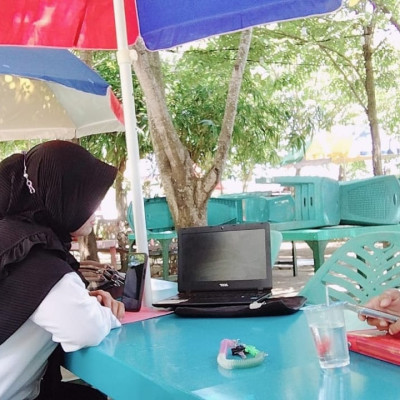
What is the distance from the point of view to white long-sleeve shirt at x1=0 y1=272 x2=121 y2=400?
1448 mm

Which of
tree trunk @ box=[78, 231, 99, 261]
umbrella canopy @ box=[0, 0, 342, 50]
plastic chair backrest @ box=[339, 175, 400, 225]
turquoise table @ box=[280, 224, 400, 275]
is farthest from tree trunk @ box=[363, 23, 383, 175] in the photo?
umbrella canopy @ box=[0, 0, 342, 50]

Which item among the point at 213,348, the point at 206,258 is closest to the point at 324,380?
the point at 213,348

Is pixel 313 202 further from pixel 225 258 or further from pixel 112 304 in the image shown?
pixel 112 304

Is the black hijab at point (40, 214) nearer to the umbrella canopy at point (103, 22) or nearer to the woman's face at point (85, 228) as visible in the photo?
the woman's face at point (85, 228)

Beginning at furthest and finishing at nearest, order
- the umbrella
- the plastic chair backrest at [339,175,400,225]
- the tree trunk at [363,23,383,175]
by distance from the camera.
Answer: the tree trunk at [363,23,383,175]
the plastic chair backrest at [339,175,400,225]
the umbrella

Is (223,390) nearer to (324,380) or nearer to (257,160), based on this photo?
(324,380)

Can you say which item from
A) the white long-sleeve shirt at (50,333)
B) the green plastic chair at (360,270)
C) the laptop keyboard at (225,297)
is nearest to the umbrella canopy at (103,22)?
the green plastic chair at (360,270)

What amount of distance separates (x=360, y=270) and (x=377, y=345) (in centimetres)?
115

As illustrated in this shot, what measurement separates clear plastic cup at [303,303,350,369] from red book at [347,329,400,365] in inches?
3.0

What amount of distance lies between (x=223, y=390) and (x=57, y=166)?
91 centimetres

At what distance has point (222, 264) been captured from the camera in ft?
6.47

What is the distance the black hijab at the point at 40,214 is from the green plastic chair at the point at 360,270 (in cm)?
96

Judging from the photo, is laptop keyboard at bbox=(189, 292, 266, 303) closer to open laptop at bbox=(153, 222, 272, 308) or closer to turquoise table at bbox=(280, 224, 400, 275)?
open laptop at bbox=(153, 222, 272, 308)

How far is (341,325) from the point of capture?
3.77ft
